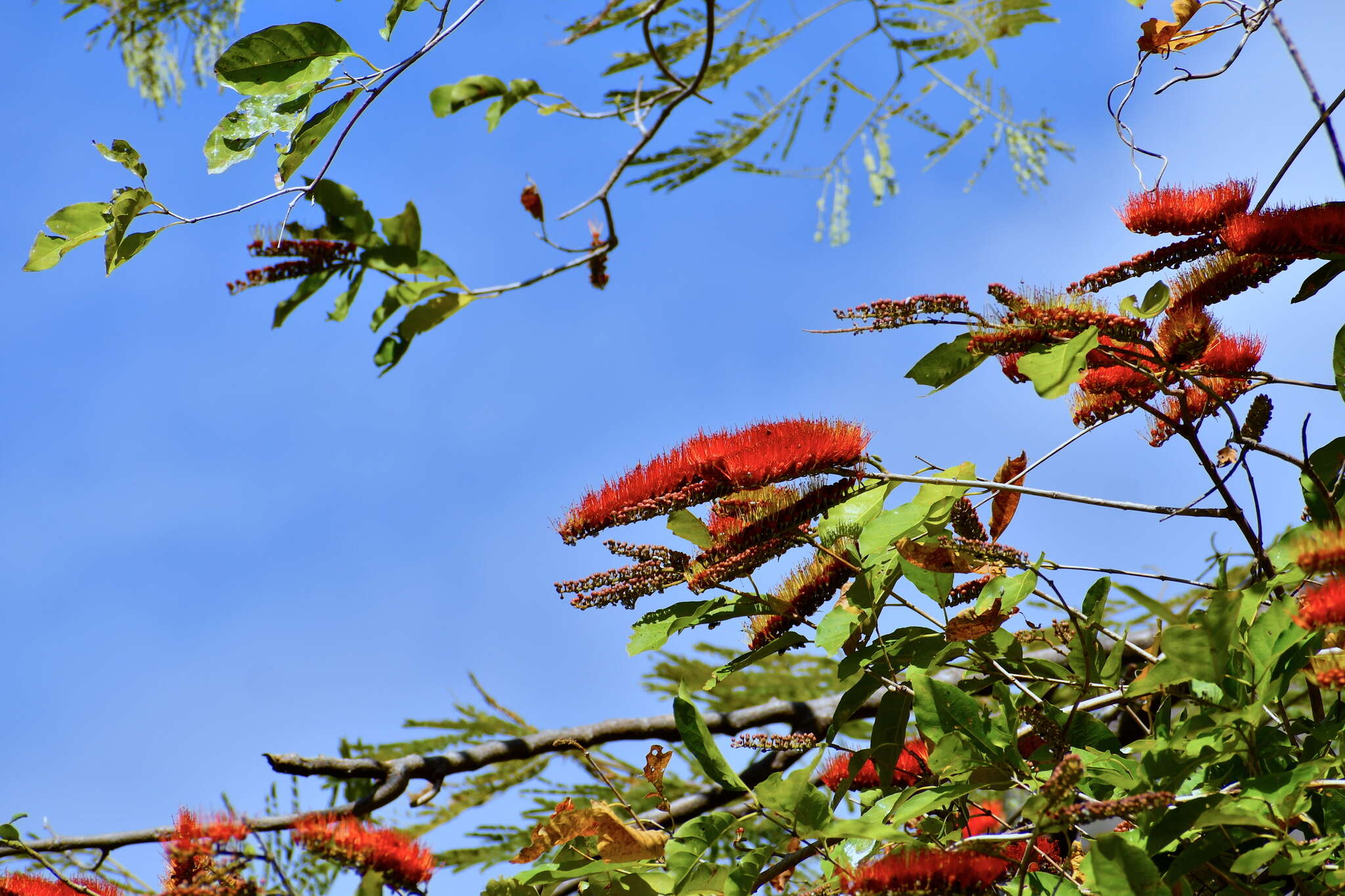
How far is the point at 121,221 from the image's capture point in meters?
1.10

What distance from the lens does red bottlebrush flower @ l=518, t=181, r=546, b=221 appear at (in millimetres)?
1131

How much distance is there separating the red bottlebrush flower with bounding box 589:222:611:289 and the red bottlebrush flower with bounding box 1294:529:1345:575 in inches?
29.0

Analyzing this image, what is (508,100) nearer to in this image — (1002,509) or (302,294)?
(302,294)

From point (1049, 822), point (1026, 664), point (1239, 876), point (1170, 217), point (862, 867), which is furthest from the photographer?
point (1026, 664)

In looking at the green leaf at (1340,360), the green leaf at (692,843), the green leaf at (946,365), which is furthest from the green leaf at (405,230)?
the green leaf at (1340,360)

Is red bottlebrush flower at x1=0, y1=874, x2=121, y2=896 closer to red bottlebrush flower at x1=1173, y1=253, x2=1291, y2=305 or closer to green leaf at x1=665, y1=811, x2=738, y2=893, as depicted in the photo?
green leaf at x1=665, y1=811, x2=738, y2=893

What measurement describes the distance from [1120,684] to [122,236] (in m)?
1.35

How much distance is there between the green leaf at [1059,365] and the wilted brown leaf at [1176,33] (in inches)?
25.7

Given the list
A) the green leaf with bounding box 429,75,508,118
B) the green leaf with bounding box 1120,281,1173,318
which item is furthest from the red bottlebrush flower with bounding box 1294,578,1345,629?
the green leaf with bounding box 429,75,508,118

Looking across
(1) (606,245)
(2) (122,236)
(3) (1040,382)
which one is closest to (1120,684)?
(3) (1040,382)

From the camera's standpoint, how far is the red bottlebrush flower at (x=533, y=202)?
113 cm

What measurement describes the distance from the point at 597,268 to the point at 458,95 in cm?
24

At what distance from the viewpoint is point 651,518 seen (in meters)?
1.24

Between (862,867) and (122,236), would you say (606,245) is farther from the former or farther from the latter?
(862,867)
